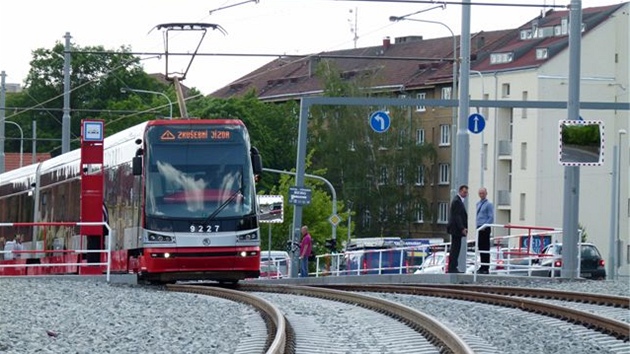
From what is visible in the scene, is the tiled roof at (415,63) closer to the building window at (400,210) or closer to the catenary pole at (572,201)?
the building window at (400,210)

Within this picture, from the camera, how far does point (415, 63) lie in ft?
374

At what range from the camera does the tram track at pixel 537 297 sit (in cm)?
1709

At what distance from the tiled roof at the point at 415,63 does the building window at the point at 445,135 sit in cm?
313

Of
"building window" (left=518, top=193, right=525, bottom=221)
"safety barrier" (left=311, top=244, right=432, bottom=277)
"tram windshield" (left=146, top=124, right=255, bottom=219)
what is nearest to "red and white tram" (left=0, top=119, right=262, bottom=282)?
"tram windshield" (left=146, top=124, right=255, bottom=219)

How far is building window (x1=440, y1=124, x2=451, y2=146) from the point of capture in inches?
4193

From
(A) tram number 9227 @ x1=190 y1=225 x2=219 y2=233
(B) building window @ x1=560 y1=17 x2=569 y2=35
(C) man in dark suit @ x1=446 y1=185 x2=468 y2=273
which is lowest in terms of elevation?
(A) tram number 9227 @ x1=190 y1=225 x2=219 y2=233

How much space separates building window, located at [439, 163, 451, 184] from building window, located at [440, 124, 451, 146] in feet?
5.07

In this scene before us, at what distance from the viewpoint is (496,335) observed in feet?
54.9

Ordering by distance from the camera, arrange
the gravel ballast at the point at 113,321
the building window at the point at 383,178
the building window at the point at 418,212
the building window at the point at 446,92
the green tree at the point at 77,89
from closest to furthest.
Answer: the gravel ballast at the point at 113,321 → the building window at the point at 446,92 → the building window at the point at 383,178 → the building window at the point at 418,212 → the green tree at the point at 77,89

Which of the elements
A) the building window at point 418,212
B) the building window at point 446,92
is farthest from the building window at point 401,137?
the building window at point 418,212

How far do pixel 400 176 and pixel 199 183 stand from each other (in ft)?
258

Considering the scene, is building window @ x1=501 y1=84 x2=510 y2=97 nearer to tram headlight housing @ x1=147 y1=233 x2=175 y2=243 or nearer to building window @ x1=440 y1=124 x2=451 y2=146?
building window @ x1=440 y1=124 x2=451 y2=146

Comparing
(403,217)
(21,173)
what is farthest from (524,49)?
(21,173)

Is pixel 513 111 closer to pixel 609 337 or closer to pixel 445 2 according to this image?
pixel 445 2
